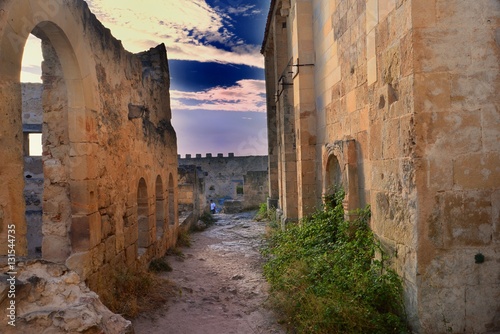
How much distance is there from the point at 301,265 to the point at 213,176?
→ 28.7m

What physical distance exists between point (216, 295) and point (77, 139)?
3264 millimetres

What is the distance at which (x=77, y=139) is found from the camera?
4434 millimetres

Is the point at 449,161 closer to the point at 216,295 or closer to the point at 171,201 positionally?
the point at 216,295

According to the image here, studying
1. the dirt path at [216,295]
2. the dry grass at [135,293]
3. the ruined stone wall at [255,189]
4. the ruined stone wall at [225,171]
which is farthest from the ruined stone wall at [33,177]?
the ruined stone wall at [225,171]

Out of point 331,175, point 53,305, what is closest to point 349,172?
point 331,175

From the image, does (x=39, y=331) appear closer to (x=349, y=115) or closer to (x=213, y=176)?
(x=349, y=115)

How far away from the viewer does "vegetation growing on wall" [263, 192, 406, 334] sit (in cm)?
346

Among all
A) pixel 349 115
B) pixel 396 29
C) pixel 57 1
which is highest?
pixel 57 1

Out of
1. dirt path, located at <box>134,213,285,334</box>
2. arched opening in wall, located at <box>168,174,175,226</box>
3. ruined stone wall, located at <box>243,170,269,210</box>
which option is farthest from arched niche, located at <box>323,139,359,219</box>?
ruined stone wall, located at <box>243,170,269,210</box>

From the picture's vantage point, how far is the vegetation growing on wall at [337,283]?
136 inches

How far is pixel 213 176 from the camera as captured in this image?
110 feet

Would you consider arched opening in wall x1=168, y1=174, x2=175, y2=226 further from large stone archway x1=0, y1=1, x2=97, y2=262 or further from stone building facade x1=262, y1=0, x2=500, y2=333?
stone building facade x1=262, y1=0, x2=500, y2=333

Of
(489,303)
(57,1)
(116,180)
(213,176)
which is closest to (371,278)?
(489,303)

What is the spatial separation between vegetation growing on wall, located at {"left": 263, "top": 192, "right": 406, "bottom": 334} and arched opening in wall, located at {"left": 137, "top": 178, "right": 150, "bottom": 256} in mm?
2576
